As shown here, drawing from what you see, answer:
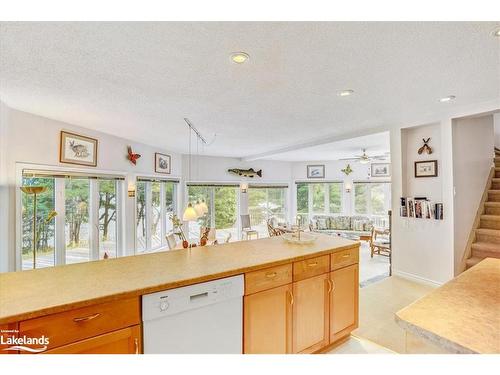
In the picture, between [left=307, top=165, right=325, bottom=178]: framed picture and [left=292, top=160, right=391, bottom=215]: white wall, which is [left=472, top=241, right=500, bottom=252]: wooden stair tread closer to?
[left=292, top=160, right=391, bottom=215]: white wall

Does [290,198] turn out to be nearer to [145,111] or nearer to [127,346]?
[145,111]

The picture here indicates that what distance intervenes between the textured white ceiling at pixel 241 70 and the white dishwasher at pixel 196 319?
62.5 inches

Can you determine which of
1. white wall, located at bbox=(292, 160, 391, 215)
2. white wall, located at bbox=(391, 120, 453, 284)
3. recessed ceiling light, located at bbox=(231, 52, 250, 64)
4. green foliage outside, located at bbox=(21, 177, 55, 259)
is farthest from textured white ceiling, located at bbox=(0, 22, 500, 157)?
white wall, located at bbox=(292, 160, 391, 215)

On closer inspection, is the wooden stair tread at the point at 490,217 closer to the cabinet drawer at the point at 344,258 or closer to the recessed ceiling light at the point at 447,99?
the recessed ceiling light at the point at 447,99

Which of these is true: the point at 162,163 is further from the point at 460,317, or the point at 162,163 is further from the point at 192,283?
the point at 460,317

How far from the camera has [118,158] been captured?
4.70 metres


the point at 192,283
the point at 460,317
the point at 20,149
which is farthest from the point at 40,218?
the point at 460,317

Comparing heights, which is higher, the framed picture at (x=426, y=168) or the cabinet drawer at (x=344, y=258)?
the framed picture at (x=426, y=168)

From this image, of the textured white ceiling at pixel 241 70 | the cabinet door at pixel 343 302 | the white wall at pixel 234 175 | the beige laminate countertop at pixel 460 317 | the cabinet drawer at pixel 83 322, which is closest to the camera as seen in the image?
the beige laminate countertop at pixel 460 317

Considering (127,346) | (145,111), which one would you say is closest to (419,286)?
(127,346)

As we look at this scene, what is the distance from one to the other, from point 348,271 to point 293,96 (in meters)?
1.85

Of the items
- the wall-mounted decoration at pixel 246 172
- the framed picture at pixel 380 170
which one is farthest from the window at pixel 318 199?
the wall-mounted decoration at pixel 246 172

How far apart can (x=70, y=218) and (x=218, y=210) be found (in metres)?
4.30

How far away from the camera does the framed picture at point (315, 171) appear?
8.77m
